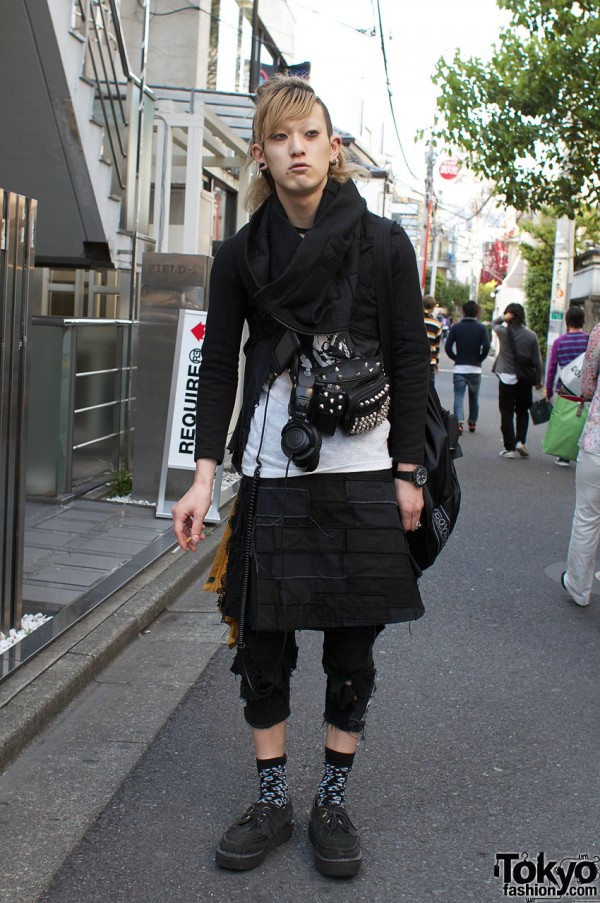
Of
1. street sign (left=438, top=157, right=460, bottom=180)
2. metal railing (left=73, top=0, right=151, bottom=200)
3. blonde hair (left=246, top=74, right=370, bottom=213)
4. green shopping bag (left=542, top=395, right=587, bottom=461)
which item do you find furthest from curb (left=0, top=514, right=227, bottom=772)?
street sign (left=438, top=157, right=460, bottom=180)

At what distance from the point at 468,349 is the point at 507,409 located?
192 cm

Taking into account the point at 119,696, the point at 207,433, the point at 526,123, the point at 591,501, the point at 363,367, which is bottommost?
the point at 119,696

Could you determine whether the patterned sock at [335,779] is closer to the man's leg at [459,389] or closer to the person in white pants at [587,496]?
the person in white pants at [587,496]

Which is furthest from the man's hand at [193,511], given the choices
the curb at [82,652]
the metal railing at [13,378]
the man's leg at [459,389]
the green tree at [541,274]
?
the green tree at [541,274]

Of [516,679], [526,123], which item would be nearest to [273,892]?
[516,679]

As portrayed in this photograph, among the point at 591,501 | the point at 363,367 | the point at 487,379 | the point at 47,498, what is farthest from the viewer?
the point at 487,379

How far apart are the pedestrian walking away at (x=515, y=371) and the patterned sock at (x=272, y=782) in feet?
31.9

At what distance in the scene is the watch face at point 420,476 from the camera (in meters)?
2.84

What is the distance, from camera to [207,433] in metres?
2.97

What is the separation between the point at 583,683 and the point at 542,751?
898 millimetres

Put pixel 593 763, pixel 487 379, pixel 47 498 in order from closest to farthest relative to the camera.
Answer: pixel 593 763 < pixel 47 498 < pixel 487 379

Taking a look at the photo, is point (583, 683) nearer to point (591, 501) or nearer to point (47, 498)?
point (591, 501)

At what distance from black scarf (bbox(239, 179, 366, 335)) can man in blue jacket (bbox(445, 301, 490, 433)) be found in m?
11.7

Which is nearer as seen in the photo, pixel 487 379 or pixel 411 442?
pixel 411 442
